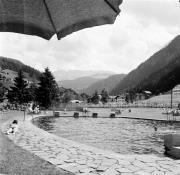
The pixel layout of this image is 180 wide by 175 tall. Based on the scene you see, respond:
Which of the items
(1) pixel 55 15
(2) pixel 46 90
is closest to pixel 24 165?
(1) pixel 55 15

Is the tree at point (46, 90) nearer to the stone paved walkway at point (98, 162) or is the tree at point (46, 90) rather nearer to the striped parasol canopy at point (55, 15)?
the stone paved walkway at point (98, 162)

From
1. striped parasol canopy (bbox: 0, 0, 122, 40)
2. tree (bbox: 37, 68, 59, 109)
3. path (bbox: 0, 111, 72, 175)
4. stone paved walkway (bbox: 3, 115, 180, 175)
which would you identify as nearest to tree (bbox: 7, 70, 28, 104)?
tree (bbox: 37, 68, 59, 109)

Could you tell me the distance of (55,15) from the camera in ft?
13.1

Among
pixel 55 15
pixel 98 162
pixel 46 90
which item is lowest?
Result: pixel 98 162

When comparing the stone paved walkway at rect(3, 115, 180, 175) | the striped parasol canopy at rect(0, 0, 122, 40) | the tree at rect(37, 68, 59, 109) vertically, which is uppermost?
the tree at rect(37, 68, 59, 109)

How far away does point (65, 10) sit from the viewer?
394 centimetres

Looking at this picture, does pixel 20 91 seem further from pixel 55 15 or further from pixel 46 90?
pixel 55 15

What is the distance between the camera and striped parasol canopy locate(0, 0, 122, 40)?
3830 mm

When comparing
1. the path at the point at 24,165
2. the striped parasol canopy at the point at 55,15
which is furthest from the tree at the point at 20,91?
the striped parasol canopy at the point at 55,15

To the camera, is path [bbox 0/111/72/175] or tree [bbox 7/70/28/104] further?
tree [bbox 7/70/28/104]

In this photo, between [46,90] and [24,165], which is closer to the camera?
[24,165]

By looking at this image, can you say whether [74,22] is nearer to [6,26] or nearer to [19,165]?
[6,26]

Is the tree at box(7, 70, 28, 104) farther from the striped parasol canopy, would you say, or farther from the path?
the striped parasol canopy

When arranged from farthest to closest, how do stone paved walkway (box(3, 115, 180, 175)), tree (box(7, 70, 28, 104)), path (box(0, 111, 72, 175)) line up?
tree (box(7, 70, 28, 104)) → stone paved walkway (box(3, 115, 180, 175)) → path (box(0, 111, 72, 175))
